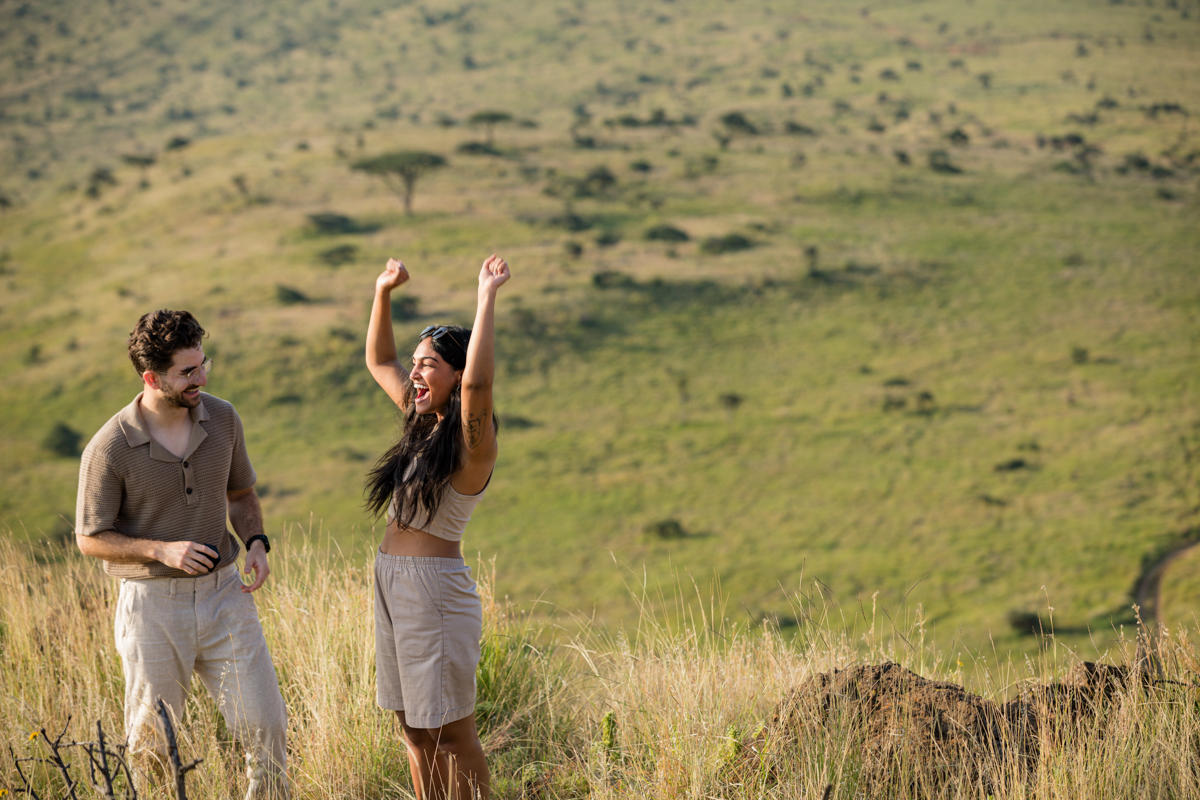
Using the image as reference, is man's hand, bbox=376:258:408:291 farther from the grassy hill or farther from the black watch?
the grassy hill

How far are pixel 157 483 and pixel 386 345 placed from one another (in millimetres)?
1076

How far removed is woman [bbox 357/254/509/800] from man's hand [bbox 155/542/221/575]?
0.64 meters

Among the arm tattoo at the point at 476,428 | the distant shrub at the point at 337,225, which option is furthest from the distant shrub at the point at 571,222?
the arm tattoo at the point at 476,428

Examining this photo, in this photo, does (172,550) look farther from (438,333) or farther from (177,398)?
(438,333)

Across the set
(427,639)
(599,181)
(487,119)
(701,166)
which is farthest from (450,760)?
(487,119)

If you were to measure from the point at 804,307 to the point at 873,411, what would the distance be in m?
11.3

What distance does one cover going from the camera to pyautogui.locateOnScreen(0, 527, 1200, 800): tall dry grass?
143 inches

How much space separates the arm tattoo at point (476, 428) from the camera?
322cm

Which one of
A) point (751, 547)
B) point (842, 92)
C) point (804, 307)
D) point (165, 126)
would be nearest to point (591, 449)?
point (751, 547)

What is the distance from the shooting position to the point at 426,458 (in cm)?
339

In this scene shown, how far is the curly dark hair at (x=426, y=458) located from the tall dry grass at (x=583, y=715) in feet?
4.00

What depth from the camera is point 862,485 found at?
128 feet

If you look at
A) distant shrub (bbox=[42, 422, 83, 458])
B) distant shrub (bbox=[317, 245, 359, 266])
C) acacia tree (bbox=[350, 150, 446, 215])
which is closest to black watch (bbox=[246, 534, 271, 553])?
distant shrub (bbox=[42, 422, 83, 458])

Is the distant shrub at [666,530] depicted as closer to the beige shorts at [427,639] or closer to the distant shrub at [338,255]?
the distant shrub at [338,255]
